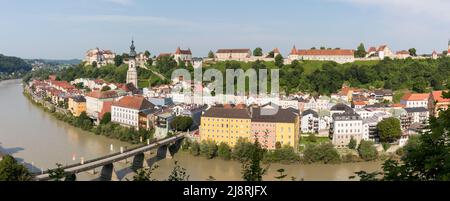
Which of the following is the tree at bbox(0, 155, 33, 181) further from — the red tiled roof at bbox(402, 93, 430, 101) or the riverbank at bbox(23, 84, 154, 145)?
the red tiled roof at bbox(402, 93, 430, 101)

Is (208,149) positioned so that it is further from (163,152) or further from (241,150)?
(163,152)

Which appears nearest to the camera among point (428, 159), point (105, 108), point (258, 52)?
point (428, 159)

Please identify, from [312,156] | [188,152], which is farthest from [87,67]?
[312,156]

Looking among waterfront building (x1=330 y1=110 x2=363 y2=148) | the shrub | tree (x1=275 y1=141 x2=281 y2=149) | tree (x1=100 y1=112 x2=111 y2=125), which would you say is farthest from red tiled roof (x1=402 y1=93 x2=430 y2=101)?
tree (x1=100 y1=112 x2=111 y2=125)

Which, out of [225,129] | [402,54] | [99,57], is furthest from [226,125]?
[99,57]
